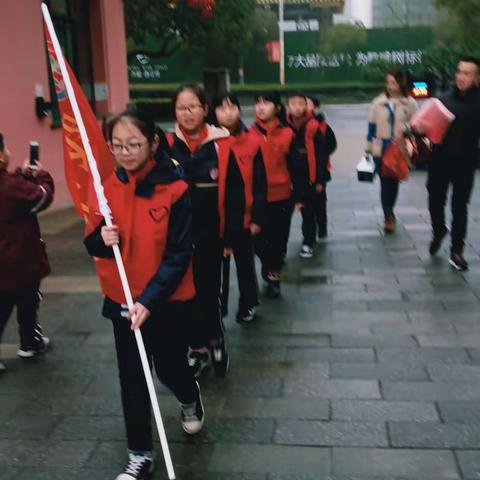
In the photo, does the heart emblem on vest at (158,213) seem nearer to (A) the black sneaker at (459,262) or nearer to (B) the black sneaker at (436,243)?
(A) the black sneaker at (459,262)

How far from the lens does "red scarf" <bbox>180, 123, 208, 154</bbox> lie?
156 inches

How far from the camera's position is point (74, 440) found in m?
3.55

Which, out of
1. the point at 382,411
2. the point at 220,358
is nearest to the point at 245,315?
the point at 220,358

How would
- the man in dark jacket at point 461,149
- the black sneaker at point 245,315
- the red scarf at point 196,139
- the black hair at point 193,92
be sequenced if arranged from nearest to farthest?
the black hair at point 193,92, the red scarf at point 196,139, the black sneaker at point 245,315, the man in dark jacket at point 461,149

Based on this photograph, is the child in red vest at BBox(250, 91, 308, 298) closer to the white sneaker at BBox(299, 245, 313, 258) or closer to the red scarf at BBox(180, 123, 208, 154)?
the white sneaker at BBox(299, 245, 313, 258)

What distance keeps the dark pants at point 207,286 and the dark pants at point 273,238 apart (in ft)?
5.27

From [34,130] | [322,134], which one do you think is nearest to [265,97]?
[322,134]

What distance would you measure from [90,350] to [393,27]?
126ft

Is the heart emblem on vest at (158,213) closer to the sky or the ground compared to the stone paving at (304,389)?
closer to the sky

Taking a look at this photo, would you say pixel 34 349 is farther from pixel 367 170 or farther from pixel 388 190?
pixel 388 190

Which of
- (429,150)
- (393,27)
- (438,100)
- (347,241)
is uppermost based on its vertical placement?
(393,27)

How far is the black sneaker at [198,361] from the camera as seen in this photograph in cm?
423

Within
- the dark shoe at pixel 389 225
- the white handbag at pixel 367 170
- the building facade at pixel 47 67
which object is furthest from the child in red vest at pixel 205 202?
the building facade at pixel 47 67

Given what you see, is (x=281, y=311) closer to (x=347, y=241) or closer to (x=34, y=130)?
(x=347, y=241)
